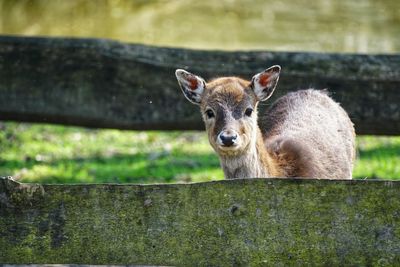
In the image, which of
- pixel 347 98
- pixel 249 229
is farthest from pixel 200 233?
pixel 347 98

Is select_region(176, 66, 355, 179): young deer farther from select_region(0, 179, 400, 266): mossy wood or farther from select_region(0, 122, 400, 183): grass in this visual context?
select_region(0, 179, 400, 266): mossy wood

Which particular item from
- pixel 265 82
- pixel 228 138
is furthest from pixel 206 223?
pixel 265 82

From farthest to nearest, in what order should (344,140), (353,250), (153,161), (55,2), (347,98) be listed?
(55,2)
(153,161)
(344,140)
(347,98)
(353,250)

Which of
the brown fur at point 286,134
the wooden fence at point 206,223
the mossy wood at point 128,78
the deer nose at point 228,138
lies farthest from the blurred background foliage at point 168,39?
the wooden fence at point 206,223

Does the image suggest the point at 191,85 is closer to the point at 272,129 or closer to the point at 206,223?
the point at 272,129

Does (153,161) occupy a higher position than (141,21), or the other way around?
(141,21)

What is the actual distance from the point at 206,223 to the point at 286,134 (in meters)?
3.64

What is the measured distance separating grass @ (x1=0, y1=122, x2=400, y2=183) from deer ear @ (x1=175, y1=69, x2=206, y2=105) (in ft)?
8.40

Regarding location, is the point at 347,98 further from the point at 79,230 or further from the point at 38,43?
the point at 79,230

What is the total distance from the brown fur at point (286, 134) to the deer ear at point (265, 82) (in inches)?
3.1

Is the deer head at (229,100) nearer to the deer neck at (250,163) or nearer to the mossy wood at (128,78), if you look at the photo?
the deer neck at (250,163)

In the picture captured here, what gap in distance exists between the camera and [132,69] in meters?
6.95

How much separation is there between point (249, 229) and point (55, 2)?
42.6ft

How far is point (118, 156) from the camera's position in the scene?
412 inches
